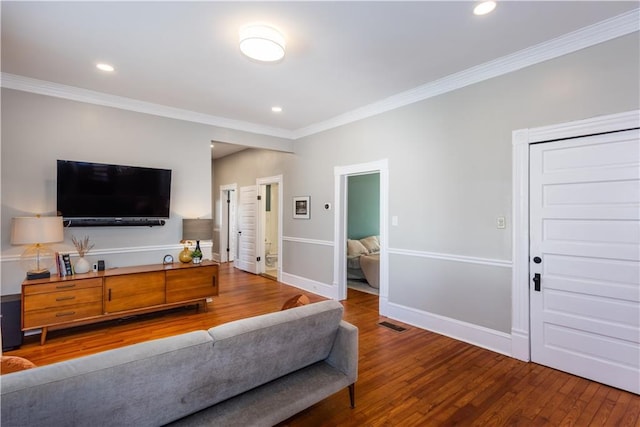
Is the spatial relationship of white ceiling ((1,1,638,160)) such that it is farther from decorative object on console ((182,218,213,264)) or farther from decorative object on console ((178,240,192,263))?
decorative object on console ((178,240,192,263))

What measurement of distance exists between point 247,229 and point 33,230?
13.7 ft

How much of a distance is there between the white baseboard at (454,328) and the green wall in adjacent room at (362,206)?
2971 mm

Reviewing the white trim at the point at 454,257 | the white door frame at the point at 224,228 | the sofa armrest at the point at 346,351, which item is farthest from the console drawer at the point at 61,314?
the white door frame at the point at 224,228

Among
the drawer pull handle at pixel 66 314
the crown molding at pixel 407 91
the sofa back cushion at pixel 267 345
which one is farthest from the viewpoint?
the drawer pull handle at pixel 66 314

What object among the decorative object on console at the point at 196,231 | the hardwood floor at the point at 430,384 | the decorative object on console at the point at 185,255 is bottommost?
the hardwood floor at the point at 430,384

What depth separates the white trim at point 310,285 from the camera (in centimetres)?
498

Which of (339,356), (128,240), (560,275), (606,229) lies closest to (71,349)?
(128,240)

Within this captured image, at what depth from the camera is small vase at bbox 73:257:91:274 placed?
351 cm

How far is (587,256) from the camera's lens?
2574 millimetres

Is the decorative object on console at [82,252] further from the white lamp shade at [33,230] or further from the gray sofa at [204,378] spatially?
the gray sofa at [204,378]

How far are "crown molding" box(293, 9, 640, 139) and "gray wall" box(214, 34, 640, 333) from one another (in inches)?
2.4

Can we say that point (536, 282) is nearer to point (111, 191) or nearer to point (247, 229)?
point (111, 191)

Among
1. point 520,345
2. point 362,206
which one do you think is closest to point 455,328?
point 520,345

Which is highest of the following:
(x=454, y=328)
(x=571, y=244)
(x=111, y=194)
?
(x=111, y=194)
